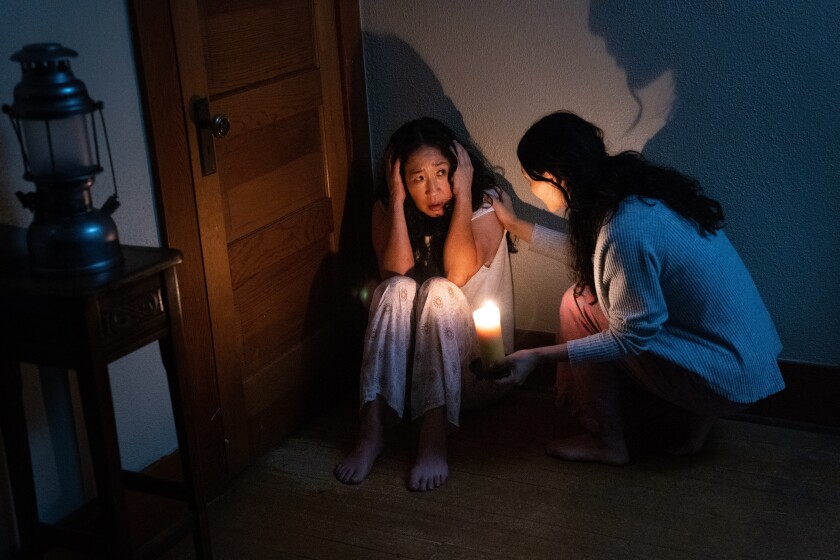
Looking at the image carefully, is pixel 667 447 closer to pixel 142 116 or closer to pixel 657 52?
pixel 657 52

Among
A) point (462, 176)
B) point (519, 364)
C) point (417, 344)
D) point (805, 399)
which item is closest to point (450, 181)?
point (462, 176)

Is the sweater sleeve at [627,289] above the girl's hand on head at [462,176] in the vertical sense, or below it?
below

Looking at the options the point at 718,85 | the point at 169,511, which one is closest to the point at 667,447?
the point at 718,85

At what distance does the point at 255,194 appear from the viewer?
248cm

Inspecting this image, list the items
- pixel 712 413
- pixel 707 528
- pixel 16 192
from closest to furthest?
1. pixel 16 192
2. pixel 707 528
3. pixel 712 413

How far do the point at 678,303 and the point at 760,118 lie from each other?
595 mm

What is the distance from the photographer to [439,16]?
2781 millimetres

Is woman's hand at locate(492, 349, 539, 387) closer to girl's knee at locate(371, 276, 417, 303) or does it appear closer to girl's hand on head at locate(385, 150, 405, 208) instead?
girl's knee at locate(371, 276, 417, 303)

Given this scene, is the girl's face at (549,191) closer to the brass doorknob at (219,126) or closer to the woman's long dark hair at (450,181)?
the woman's long dark hair at (450,181)

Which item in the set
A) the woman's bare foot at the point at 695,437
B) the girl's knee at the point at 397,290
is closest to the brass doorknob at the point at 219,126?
the girl's knee at the point at 397,290

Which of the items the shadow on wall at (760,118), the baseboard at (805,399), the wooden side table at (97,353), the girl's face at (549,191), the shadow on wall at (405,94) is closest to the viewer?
the wooden side table at (97,353)

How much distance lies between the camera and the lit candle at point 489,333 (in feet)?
7.34

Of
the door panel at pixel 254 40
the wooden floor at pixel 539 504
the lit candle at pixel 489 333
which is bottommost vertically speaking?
the wooden floor at pixel 539 504

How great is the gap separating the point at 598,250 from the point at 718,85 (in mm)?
637
